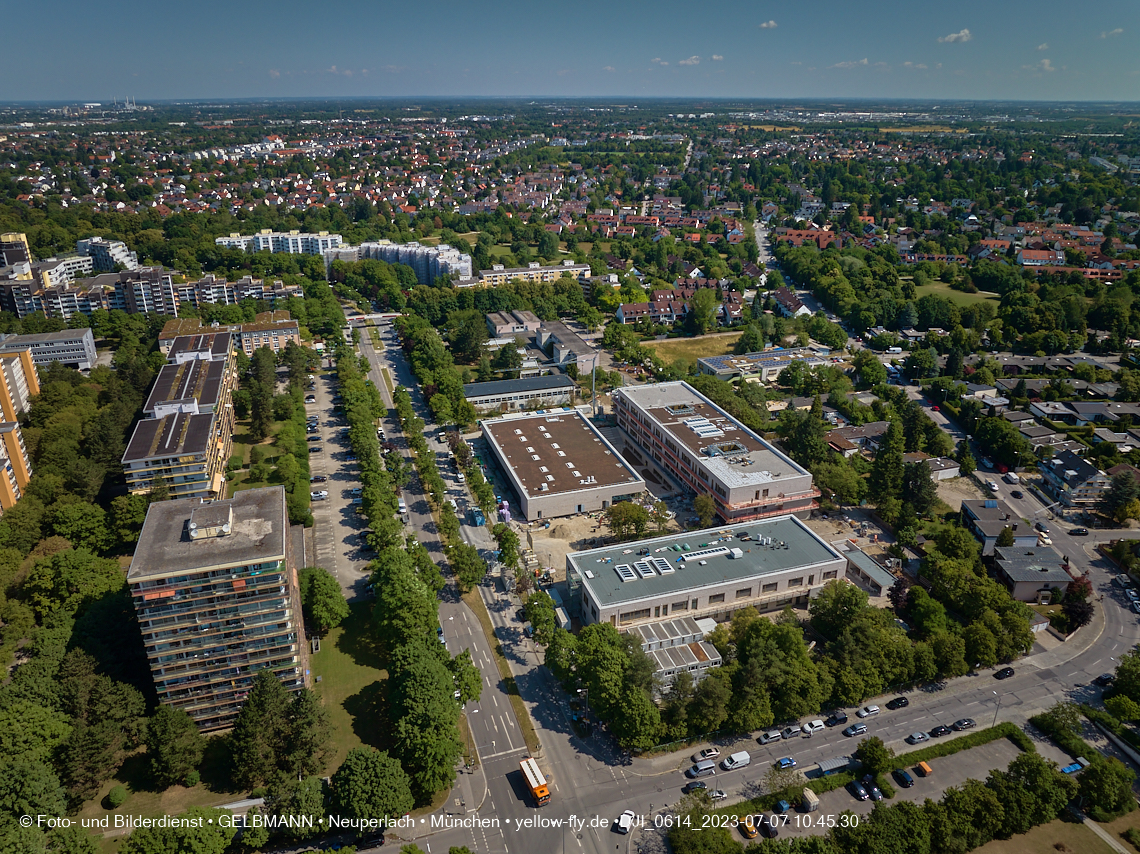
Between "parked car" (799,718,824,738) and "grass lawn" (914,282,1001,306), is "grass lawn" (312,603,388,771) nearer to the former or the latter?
"parked car" (799,718,824,738)

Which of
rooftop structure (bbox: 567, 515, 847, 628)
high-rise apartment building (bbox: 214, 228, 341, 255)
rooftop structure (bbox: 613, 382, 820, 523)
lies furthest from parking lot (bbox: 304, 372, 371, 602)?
high-rise apartment building (bbox: 214, 228, 341, 255)

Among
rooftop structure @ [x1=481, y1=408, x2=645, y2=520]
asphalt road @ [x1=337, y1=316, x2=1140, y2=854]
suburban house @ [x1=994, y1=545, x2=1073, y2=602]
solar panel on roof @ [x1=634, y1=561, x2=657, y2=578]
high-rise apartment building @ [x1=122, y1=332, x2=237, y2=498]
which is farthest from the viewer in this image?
rooftop structure @ [x1=481, y1=408, x2=645, y2=520]

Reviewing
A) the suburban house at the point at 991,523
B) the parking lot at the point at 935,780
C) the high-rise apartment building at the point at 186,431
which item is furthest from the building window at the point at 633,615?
the high-rise apartment building at the point at 186,431

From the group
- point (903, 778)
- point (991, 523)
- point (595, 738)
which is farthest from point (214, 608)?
point (991, 523)

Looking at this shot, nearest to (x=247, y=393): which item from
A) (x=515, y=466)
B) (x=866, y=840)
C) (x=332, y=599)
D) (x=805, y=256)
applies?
(x=515, y=466)

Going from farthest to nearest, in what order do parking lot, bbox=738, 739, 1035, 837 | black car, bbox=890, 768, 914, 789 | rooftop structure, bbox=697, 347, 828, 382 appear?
rooftop structure, bbox=697, 347, 828, 382 < black car, bbox=890, 768, 914, 789 < parking lot, bbox=738, 739, 1035, 837

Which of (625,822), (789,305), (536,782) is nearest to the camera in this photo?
(625,822)

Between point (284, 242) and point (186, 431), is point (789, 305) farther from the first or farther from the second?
point (284, 242)
